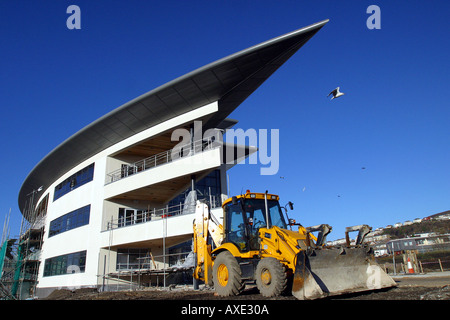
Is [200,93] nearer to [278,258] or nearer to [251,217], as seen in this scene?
[251,217]

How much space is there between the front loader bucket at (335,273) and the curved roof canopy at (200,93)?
13.0 m

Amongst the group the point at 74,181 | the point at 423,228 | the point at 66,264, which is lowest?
the point at 66,264

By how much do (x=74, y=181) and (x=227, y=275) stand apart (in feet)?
76.9

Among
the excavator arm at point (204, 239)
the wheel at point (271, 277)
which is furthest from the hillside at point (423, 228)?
the wheel at point (271, 277)

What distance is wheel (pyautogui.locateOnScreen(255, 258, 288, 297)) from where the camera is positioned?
8.19 metres

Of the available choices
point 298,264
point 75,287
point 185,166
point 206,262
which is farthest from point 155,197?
point 298,264

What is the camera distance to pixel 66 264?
27.1 m

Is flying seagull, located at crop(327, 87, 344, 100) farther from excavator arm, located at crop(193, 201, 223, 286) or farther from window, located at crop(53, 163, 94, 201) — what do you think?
window, located at crop(53, 163, 94, 201)

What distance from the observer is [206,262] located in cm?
1191

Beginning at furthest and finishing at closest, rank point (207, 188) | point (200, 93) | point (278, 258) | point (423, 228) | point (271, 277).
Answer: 1. point (423, 228)
2. point (207, 188)
3. point (200, 93)
4. point (278, 258)
5. point (271, 277)

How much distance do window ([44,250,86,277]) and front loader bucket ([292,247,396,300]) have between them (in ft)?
70.1

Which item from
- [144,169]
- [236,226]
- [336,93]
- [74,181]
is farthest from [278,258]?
[74,181]

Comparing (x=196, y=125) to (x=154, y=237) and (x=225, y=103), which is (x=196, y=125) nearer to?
(x=225, y=103)
